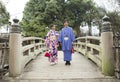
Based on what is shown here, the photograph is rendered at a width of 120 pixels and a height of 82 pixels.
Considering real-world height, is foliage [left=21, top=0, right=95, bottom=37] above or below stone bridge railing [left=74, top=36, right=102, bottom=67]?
above

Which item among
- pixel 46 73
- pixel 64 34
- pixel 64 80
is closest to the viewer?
pixel 64 80

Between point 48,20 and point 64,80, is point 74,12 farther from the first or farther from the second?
point 64,80

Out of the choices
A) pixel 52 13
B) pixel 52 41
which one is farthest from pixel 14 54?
pixel 52 13

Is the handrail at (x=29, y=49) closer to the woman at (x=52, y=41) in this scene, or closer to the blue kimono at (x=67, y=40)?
the woman at (x=52, y=41)

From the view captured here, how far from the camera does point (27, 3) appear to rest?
3241 centimetres

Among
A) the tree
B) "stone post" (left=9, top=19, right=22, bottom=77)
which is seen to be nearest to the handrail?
"stone post" (left=9, top=19, right=22, bottom=77)

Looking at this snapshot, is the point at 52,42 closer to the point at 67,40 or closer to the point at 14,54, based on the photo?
the point at 67,40

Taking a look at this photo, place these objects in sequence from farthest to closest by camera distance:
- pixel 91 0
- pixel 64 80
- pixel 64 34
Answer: pixel 91 0 < pixel 64 34 < pixel 64 80

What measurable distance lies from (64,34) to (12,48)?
3.19 metres

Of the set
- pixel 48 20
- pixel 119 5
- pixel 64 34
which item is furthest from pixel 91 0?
pixel 64 34

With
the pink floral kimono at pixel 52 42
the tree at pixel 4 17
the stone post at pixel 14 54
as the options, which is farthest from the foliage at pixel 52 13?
the stone post at pixel 14 54

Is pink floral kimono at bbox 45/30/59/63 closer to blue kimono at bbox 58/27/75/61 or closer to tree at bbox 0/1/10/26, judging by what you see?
blue kimono at bbox 58/27/75/61

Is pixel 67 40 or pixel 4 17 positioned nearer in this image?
pixel 67 40

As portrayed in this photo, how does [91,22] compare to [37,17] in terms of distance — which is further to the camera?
[91,22]
